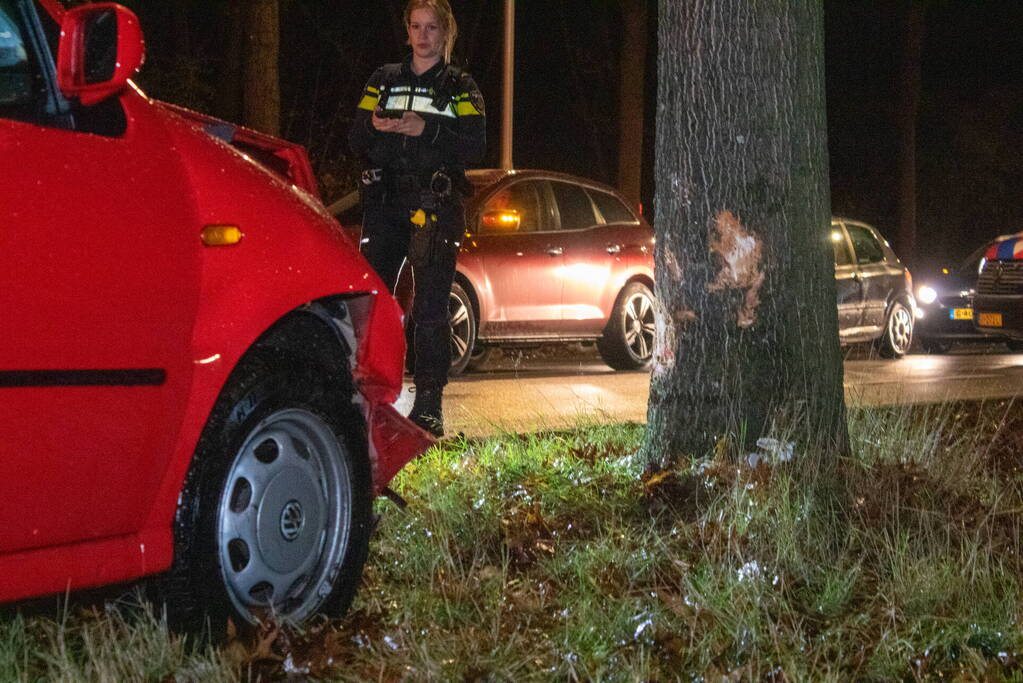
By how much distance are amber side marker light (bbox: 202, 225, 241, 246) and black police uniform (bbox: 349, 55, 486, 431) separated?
10.0ft

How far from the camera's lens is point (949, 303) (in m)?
19.0

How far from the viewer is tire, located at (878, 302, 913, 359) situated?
1750cm

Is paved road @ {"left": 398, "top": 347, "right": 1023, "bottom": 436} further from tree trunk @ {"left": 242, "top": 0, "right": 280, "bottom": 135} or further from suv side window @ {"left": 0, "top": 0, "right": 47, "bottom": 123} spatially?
suv side window @ {"left": 0, "top": 0, "right": 47, "bottom": 123}

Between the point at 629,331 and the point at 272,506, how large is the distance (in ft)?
32.4

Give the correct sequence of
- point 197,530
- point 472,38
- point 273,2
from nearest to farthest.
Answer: point 197,530 → point 273,2 → point 472,38

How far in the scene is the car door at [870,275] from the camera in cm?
1714

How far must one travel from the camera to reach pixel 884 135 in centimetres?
4041

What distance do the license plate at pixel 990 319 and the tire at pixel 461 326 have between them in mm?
6456

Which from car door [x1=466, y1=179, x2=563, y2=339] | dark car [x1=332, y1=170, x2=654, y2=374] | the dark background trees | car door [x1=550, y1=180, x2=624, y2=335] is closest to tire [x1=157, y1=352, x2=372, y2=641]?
dark car [x1=332, y1=170, x2=654, y2=374]

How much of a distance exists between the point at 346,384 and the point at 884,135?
37.5 meters

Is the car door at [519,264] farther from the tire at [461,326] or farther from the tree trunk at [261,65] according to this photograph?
the tree trunk at [261,65]

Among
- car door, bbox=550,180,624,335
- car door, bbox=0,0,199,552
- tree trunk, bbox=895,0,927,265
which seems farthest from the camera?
tree trunk, bbox=895,0,927,265

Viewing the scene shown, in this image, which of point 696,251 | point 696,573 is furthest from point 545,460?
point 696,573

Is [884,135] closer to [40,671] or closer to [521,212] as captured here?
[521,212]
